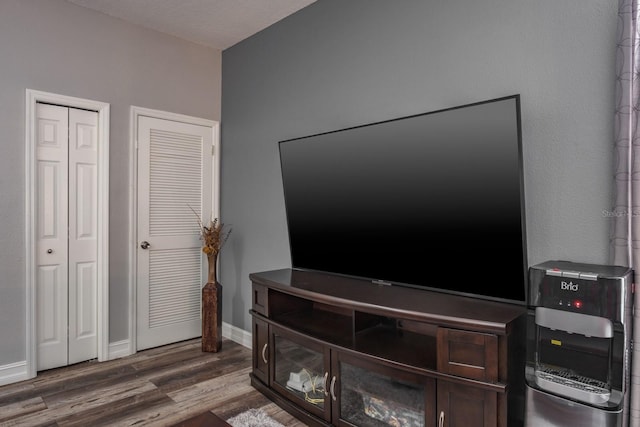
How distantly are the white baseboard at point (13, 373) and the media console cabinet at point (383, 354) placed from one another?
1694mm

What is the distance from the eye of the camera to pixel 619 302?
4.30 feet

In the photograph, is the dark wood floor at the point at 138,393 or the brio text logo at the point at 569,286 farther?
the dark wood floor at the point at 138,393

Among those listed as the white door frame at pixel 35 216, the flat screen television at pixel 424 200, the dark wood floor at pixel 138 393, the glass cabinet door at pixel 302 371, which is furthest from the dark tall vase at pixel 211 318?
the flat screen television at pixel 424 200

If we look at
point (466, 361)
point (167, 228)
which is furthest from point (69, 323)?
point (466, 361)

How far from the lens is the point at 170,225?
3609mm

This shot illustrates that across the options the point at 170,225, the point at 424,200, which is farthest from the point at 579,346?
the point at 170,225

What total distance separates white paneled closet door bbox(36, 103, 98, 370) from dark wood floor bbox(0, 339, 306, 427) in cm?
26

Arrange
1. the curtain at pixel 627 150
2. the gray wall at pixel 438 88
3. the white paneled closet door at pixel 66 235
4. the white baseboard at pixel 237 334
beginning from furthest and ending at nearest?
1. the white baseboard at pixel 237 334
2. the white paneled closet door at pixel 66 235
3. the gray wall at pixel 438 88
4. the curtain at pixel 627 150

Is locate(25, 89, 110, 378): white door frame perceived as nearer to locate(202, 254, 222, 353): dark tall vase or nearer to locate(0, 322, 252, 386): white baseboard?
locate(0, 322, 252, 386): white baseboard

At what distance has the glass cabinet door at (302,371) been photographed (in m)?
2.17

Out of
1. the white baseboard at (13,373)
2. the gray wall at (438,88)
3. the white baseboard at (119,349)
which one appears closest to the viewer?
the gray wall at (438,88)

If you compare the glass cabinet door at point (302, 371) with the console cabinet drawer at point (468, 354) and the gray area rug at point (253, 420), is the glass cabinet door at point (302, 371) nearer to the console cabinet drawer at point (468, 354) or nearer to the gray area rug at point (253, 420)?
the gray area rug at point (253, 420)

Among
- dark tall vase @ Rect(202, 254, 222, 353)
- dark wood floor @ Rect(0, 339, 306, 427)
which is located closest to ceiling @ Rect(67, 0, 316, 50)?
dark tall vase @ Rect(202, 254, 222, 353)

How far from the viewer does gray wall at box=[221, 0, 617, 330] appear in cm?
169
